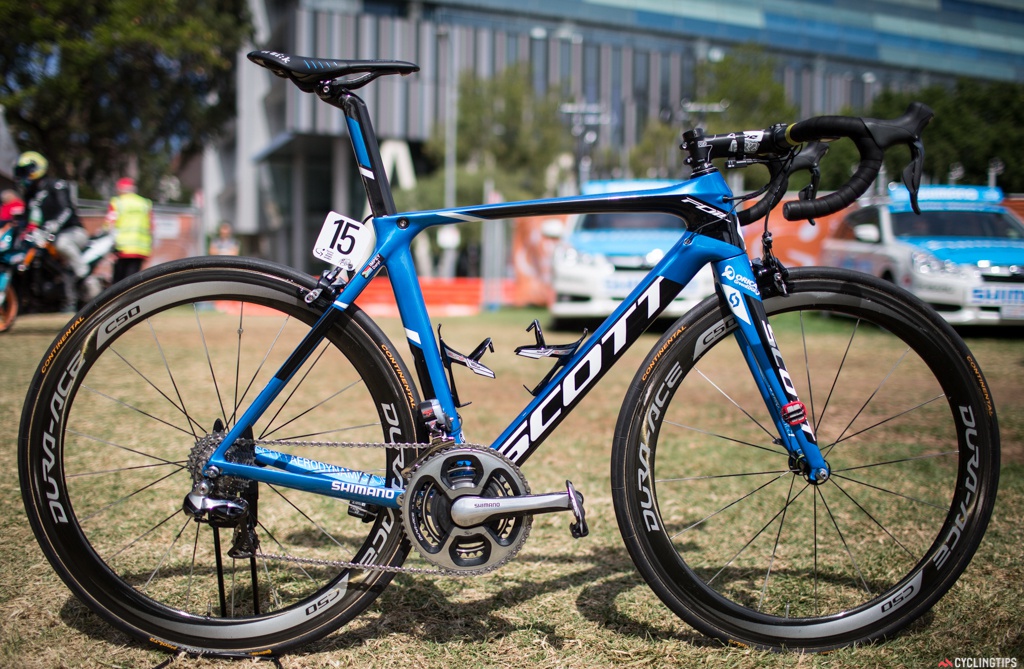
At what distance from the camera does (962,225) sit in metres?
10.2

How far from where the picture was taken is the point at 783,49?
52938 millimetres

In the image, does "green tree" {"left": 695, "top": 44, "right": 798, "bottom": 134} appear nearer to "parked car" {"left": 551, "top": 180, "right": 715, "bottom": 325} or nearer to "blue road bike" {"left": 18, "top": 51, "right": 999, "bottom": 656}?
"parked car" {"left": 551, "top": 180, "right": 715, "bottom": 325}

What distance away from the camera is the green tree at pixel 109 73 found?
18.6 meters

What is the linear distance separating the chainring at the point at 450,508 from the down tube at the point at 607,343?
0.33 ft

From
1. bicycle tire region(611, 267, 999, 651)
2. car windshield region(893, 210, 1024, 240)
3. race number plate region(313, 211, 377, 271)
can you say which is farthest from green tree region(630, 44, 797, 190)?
race number plate region(313, 211, 377, 271)

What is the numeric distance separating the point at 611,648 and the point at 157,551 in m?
1.75

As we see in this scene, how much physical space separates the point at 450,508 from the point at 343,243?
811 mm

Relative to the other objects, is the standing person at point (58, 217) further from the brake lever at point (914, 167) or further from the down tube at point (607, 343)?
the brake lever at point (914, 167)

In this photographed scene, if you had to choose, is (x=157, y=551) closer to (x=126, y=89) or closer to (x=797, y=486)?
(x=797, y=486)

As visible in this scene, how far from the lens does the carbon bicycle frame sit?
2109 millimetres

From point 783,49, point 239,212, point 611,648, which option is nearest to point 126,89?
point 611,648

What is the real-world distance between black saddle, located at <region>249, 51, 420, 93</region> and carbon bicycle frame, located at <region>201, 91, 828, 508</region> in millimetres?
80

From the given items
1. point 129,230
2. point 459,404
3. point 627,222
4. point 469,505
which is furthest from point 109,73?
point 469,505

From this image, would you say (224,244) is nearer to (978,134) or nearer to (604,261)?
(604,261)
